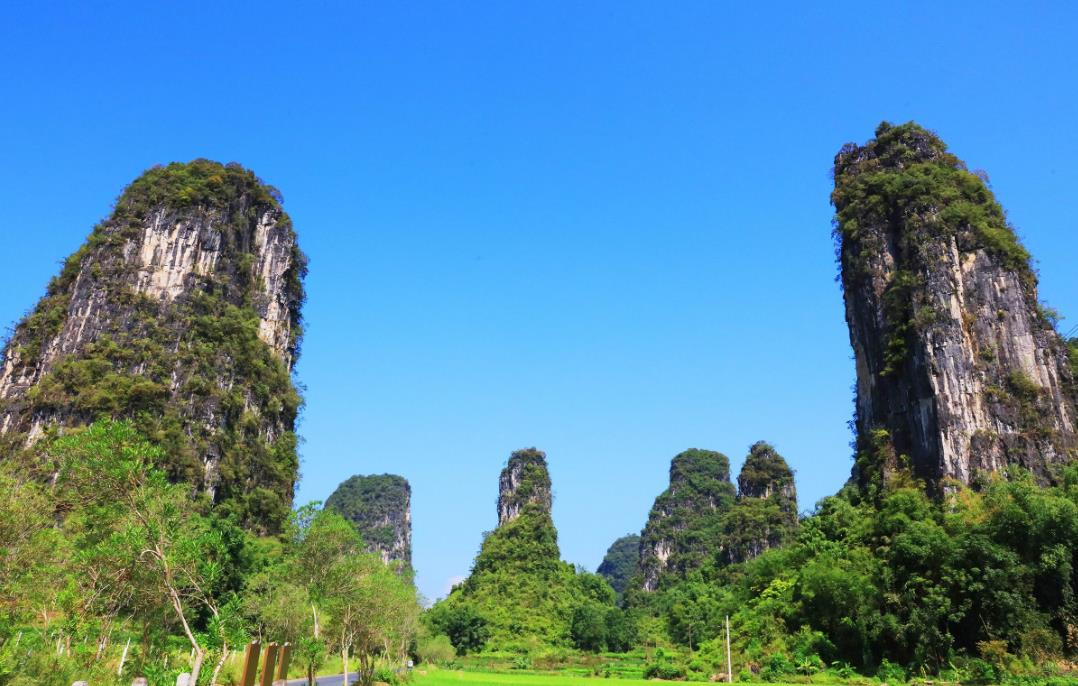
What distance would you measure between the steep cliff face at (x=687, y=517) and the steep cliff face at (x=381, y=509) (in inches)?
1754

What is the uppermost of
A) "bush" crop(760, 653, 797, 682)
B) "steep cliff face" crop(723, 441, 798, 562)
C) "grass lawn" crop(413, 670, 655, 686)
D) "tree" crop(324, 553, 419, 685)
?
"steep cliff face" crop(723, 441, 798, 562)

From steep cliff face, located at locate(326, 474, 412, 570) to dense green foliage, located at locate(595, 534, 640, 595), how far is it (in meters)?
62.8

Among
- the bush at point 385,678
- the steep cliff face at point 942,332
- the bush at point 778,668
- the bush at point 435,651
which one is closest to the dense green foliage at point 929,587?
the bush at point 778,668

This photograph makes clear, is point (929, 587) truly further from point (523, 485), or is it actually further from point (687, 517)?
point (687, 517)

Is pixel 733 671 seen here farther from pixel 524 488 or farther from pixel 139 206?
pixel 524 488

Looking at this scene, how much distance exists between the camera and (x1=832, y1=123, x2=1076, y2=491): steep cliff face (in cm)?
3772

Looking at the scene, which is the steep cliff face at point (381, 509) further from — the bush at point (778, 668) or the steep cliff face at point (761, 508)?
the bush at point (778, 668)

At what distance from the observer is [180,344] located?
46.6m

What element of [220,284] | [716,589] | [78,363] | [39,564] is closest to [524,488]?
[716,589]

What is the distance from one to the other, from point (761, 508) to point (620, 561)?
11494 centimetres

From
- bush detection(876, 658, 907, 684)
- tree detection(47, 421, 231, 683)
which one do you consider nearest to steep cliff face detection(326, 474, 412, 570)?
bush detection(876, 658, 907, 684)

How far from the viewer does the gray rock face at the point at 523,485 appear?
9525cm

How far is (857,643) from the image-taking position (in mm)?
34000

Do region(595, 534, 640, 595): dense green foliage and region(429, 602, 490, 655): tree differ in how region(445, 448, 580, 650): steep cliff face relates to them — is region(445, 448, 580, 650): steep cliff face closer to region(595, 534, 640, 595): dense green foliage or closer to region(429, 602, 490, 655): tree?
region(429, 602, 490, 655): tree
